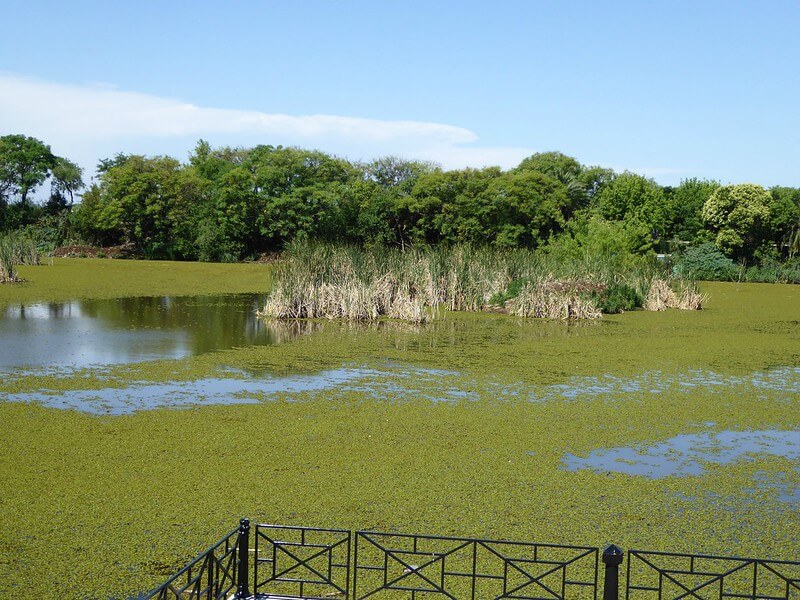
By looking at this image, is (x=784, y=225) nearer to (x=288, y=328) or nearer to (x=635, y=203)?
(x=635, y=203)

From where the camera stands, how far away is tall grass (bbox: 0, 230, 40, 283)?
2411 centimetres

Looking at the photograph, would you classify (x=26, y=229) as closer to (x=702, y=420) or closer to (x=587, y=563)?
(x=702, y=420)

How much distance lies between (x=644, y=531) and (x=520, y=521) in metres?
0.82

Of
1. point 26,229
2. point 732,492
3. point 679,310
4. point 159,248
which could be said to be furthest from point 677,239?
point 732,492

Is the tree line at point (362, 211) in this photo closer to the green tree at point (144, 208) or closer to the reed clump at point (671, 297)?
the green tree at point (144, 208)

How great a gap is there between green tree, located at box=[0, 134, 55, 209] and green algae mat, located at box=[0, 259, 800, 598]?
38345 millimetres

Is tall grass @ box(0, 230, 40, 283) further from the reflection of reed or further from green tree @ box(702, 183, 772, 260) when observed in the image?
green tree @ box(702, 183, 772, 260)

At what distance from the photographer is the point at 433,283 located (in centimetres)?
2002

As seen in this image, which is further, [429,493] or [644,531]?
[429,493]

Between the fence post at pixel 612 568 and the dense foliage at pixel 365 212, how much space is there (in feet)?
110

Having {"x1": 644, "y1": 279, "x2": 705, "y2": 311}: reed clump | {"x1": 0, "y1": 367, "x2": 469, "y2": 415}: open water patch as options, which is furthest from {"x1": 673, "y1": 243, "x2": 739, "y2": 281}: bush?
{"x1": 0, "y1": 367, "x2": 469, "y2": 415}: open water patch

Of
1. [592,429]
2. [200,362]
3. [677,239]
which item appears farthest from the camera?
[677,239]

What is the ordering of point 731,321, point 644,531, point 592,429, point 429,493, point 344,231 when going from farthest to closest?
point 344,231 < point 731,321 < point 592,429 < point 429,493 < point 644,531

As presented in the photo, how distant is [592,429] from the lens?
8844 mm
